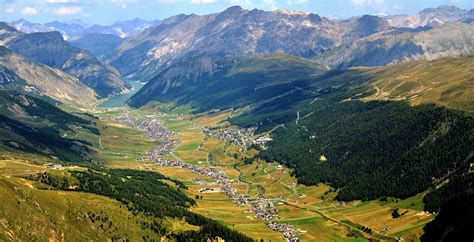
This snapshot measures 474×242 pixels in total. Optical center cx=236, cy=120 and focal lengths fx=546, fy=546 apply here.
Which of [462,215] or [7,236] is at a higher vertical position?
[462,215]

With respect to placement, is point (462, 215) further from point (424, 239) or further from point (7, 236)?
point (7, 236)

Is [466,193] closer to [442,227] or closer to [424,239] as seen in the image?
[442,227]

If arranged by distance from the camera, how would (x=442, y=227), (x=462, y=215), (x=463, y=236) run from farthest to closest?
(x=442, y=227)
(x=462, y=215)
(x=463, y=236)

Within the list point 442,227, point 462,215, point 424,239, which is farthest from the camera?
point 424,239

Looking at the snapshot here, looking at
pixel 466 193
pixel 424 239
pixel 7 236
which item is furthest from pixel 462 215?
pixel 7 236

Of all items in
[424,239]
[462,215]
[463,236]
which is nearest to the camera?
[463,236]

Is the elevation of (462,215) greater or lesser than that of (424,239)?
greater

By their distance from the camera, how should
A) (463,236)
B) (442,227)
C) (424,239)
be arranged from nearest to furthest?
(463,236), (442,227), (424,239)

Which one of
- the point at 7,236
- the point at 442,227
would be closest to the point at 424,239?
the point at 442,227

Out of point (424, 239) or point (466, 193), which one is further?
point (424, 239)
